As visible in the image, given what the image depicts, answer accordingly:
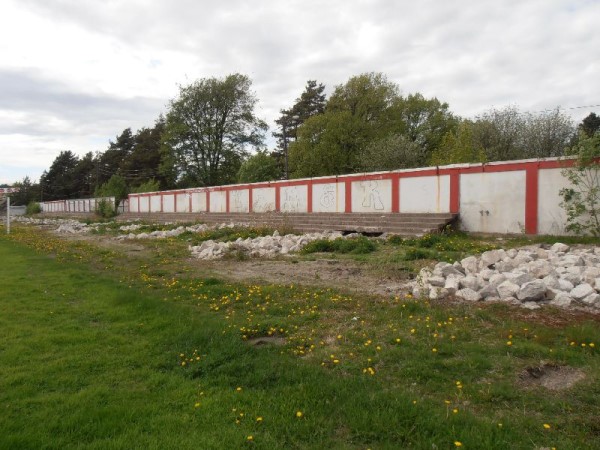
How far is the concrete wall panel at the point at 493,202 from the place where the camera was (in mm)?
16500

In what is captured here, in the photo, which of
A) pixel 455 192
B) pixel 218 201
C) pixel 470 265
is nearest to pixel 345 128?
pixel 218 201

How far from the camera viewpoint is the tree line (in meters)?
32.2

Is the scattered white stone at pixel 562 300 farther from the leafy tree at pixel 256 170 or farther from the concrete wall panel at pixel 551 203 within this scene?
the leafy tree at pixel 256 170

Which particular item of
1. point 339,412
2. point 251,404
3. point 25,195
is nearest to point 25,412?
point 251,404

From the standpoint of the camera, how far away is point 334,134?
44219 mm

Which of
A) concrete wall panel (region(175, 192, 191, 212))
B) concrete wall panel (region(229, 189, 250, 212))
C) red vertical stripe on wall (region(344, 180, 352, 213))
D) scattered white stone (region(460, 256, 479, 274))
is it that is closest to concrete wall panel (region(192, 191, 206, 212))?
concrete wall panel (region(175, 192, 191, 212))

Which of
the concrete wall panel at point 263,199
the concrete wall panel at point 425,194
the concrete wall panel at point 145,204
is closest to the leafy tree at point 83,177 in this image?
the concrete wall panel at point 145,204

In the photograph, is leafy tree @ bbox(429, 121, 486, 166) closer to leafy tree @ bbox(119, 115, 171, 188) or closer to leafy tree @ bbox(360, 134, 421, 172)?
leafy tree @ bbox(360, 134, 421, 172)

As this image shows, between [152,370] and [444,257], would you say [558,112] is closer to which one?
[444,257]

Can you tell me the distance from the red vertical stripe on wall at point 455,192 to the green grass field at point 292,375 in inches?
506

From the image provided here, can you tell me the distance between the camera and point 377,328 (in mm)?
5652

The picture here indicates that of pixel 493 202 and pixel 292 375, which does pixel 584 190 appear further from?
pixel 292 375

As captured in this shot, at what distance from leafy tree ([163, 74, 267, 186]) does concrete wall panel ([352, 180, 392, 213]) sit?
3428 centimetres

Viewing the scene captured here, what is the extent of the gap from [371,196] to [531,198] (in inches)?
318
